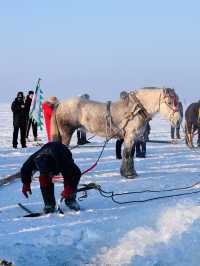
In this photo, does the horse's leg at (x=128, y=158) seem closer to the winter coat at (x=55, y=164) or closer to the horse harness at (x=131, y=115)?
the horse harness at (x=131, y=115)

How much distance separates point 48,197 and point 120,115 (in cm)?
358

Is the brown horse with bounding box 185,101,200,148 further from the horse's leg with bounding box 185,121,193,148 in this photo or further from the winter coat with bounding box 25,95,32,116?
the winter coat with bounding box 25,95,32,116

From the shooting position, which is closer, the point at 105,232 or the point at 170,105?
the point at 105,232

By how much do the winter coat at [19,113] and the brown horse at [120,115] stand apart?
6488 millimetres

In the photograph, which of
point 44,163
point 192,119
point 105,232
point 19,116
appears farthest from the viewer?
point 19,116

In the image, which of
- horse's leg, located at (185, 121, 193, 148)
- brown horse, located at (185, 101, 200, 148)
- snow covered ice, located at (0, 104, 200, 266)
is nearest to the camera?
snow covered ice, located at (0, 104, 200, 266)

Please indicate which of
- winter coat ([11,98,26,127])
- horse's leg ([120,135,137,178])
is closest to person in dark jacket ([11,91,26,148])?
winter coat ([11,98,26,127])

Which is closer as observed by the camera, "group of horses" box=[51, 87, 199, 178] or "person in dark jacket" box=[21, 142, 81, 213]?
"person in dark jacket" box=[21, 142, 81, 213]

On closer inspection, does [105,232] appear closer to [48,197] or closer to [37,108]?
[48,197]

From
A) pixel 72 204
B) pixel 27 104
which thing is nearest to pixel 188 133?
pixel 27 104

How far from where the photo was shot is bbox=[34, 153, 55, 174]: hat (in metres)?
7.25

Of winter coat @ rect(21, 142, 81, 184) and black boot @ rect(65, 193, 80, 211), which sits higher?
winter coat @ rect(21, 142, 81, 184)

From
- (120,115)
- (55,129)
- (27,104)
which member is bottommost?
(27,104)

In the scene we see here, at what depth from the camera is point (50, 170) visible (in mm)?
7316
